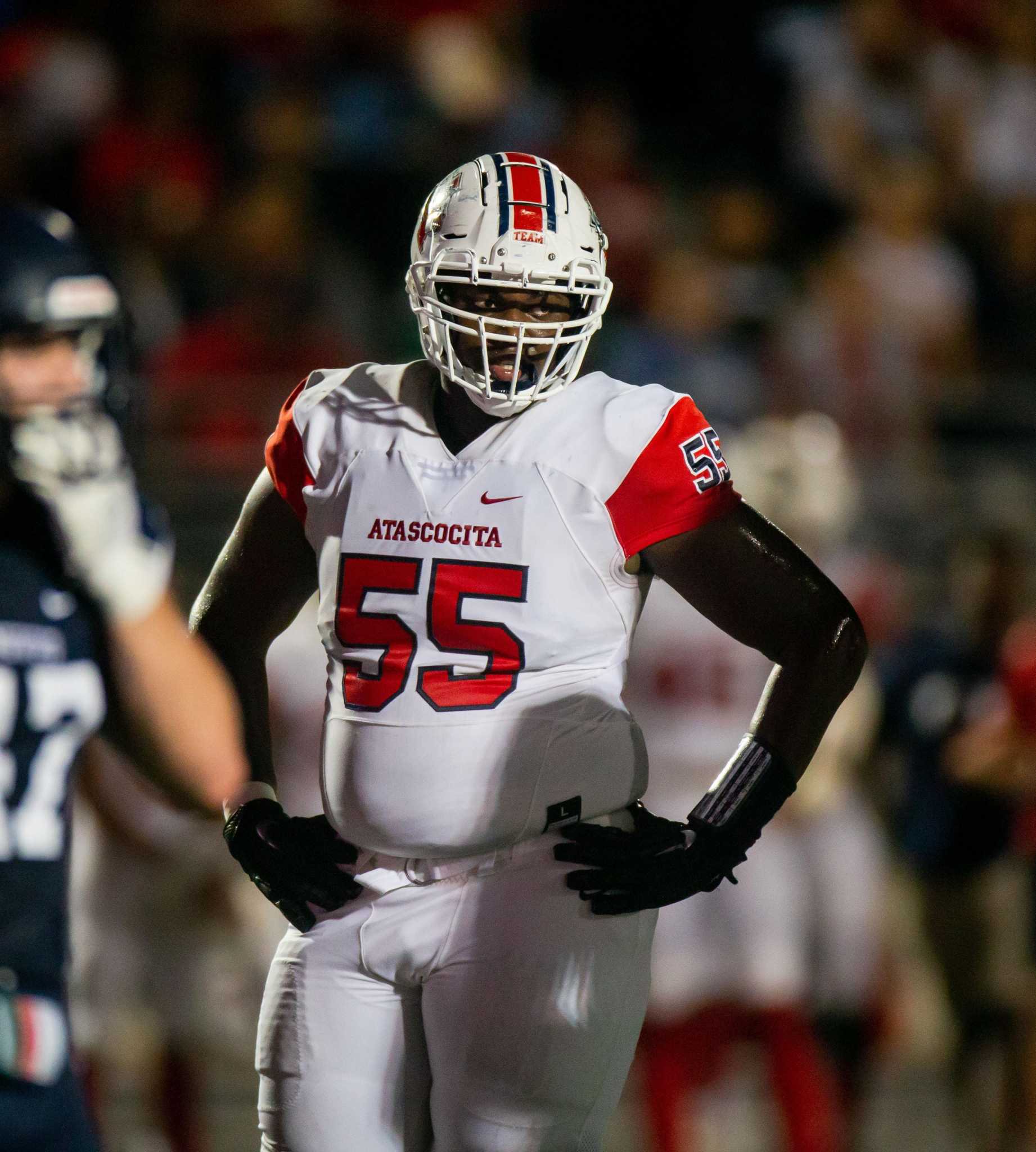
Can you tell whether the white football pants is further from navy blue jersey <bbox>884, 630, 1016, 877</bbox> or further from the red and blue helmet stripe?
navy blue jersey <bbox>884, 630, 1016, 877</bbox>

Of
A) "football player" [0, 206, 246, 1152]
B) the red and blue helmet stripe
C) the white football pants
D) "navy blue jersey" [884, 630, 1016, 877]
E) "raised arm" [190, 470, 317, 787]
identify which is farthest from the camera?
"navy blue jersey" [884, 630, 1016, 877]

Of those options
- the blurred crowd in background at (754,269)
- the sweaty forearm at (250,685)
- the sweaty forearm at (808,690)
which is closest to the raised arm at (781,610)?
the sweaty forearm at (808,690)

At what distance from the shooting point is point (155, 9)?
859 centimetres

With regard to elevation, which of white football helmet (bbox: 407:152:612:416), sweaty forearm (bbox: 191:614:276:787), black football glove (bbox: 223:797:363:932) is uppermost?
white football helmet (bbox: 407:152:612:416)

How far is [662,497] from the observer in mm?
2557

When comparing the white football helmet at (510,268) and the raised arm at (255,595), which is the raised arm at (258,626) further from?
the white football helmet at (510,268)

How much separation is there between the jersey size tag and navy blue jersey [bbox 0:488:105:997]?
72cm

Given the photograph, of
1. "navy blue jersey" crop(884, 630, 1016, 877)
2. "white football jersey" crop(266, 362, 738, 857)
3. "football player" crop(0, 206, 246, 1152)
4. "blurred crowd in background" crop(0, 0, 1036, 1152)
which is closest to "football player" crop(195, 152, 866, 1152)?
"white football jersey" crop(266, 362, 738, 857)

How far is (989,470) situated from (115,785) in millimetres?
3342

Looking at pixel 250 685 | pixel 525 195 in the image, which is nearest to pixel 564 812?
pixel 250 685

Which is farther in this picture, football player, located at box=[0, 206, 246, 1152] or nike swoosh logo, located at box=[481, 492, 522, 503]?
nike swoosh logo, located at box=[481, 492, 522, 503]

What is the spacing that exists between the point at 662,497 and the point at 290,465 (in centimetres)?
56

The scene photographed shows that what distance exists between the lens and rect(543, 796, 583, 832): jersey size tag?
256 cm

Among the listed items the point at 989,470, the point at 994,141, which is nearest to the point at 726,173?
the point at 994,141
